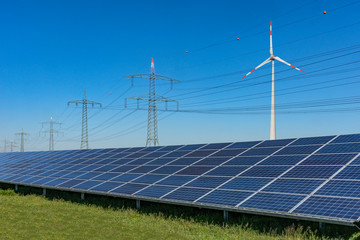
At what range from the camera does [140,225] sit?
59.8 feet

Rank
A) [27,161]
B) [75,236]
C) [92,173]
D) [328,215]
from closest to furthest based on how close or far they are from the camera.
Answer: [328,215] → [75,236] → [92,173] → [27,161]

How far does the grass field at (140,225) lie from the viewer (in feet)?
50.8

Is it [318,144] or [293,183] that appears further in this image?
[318,144]

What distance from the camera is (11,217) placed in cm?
1981

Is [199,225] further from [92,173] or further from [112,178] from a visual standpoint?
[92,173]

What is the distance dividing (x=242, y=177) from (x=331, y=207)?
6.06m

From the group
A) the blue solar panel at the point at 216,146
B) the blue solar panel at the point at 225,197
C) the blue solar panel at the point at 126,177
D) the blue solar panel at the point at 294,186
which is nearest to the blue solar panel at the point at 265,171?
the blue solar panel at the point at 294,186

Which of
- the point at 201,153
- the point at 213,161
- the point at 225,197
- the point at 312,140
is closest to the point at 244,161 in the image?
the point at 213,161

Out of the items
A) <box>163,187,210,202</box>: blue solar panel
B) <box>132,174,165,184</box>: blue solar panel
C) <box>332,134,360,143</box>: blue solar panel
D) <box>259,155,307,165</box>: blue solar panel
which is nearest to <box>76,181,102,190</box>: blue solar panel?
<box>132,174,165,184</box>: blue solar panel

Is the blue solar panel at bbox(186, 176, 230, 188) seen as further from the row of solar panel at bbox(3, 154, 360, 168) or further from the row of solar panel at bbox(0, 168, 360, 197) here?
the row of solar panel at bbox(3, 154, 360, 168)

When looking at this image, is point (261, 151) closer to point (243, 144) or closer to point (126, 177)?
point (243, 144)

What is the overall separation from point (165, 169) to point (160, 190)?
440 cm

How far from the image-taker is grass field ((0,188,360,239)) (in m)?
15.5

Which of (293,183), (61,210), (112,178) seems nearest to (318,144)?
(293,183)
